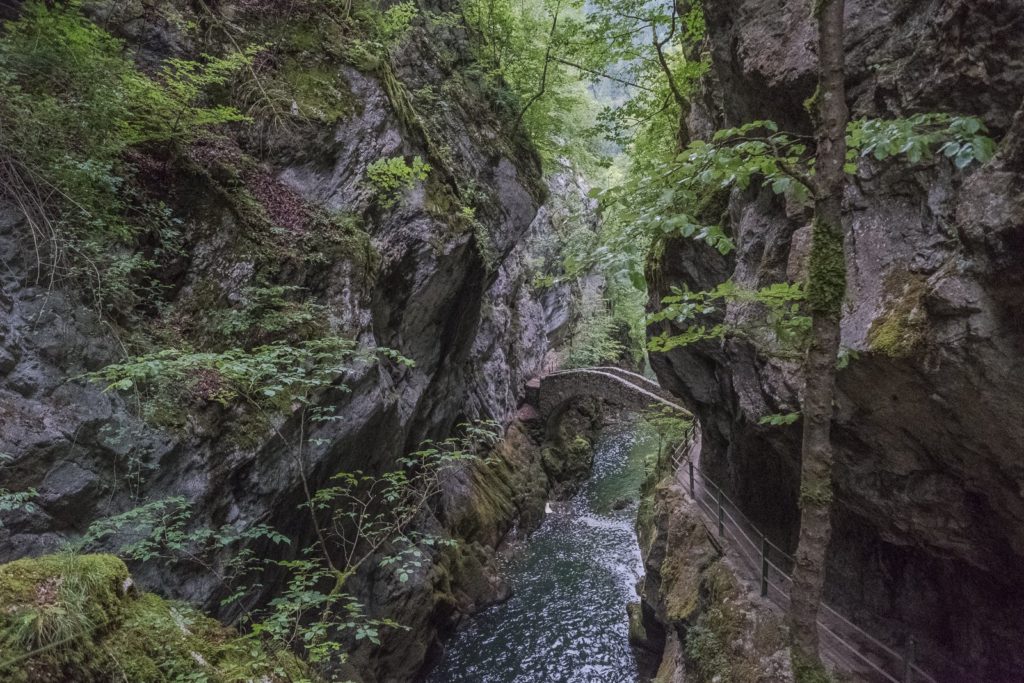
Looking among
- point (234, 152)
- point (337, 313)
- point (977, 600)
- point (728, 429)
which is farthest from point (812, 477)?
point (234, 152)

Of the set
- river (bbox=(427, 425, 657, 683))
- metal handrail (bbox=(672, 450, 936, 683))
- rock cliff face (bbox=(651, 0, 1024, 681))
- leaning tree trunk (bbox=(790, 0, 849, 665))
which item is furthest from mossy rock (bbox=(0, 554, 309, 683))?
river (bbox=(427, 425, 657, 683))

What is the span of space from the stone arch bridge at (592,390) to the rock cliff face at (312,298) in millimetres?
7672

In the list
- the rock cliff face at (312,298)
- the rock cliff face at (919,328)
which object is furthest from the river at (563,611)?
the rock cliff face at (919,328)

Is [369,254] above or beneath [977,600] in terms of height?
above

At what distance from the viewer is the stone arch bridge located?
19938 mm

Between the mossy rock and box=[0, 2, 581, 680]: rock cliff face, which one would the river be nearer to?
box=[0, 2, 581, 680]: rock cliff face

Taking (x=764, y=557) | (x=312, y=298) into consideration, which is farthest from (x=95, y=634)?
(x=764, y=557)

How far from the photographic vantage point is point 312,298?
24.7 ft

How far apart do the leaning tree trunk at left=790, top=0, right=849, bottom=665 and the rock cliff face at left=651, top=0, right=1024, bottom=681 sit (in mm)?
950

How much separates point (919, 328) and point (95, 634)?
17.6 ft

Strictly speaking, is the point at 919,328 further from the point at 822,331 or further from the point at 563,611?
the point at 563,611

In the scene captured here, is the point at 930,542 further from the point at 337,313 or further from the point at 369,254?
the point at 369,254

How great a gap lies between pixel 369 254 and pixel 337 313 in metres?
1.30

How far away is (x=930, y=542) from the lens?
193 inches
